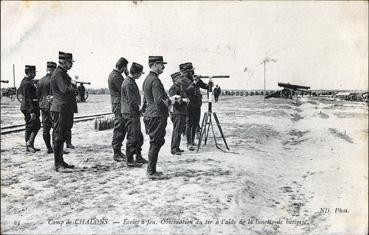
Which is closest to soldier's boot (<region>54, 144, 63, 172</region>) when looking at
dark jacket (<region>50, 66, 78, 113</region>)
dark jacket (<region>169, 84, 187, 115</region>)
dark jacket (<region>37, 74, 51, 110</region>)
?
dark jacket (<region>50, 66, 78, 113</region>)

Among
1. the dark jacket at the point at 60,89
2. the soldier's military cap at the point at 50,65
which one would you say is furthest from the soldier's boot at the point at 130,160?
the soldier's military cap at the point at 50,65

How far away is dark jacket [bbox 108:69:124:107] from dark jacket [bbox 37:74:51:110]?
1.49 m

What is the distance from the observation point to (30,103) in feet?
25.0

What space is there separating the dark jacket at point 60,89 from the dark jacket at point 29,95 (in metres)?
1.90

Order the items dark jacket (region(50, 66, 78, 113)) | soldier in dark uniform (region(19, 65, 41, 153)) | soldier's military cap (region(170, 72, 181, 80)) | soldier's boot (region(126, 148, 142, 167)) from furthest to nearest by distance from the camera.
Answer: soldier's military cap (region(170, 72, 181, 80)) < soldier in dark uniform (region(19, 65, 41, 153)) < soldier's boot (region(126, 148, 142, 167)) < dark jacket (region(50, 66, 78, 113))

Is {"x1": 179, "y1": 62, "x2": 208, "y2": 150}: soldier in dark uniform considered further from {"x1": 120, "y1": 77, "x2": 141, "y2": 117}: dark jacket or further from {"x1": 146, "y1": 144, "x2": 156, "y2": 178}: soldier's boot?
{"x1": 146, "y1": 144, "x2": 156, "y2": 178}: soldier's boot

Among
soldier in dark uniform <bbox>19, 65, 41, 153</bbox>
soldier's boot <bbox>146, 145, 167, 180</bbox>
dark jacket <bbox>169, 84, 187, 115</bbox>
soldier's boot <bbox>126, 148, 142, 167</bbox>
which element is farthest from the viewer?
dark jacket <bbox>169, 84, 187, 115</bbox>

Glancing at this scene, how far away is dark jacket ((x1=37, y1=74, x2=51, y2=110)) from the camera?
7.39m

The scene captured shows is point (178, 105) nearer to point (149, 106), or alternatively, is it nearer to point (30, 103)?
point (149, 106)

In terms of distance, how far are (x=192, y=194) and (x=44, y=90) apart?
424 centimetres

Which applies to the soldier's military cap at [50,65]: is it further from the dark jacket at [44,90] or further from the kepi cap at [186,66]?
the kepi cap at [186,66]

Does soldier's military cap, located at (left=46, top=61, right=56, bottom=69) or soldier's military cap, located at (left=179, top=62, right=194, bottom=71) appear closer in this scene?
soldier's military cap, located at (left=46, top=61, right=56, bottom=69)

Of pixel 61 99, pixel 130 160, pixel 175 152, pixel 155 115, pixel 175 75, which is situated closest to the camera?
pixel 155 115

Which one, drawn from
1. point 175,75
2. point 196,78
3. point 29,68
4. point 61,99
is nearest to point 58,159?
point 61,99
